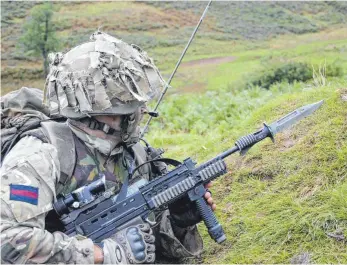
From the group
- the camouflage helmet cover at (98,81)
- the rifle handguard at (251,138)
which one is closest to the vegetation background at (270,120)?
the rifle handguard at (251,138)

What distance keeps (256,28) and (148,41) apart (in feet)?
20.8

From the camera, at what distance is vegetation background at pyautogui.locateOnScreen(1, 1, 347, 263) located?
12.7 ft

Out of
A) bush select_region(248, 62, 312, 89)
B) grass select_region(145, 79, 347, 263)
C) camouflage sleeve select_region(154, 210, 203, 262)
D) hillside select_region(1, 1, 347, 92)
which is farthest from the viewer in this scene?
hillside select_region(1, 1, 347, 92)

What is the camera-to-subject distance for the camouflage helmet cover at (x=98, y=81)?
3.50m

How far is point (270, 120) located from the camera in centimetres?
577

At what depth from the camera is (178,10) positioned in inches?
1053

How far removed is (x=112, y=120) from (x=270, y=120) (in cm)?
256

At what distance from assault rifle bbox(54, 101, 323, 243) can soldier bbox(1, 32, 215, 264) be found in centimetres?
11

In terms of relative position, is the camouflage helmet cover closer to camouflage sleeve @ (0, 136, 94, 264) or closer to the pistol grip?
camouflage sleeve @ (0, 136, 94, 264)

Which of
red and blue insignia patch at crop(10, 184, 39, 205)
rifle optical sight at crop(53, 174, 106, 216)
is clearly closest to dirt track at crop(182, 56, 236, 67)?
rifle optical sight at crop(53, 174, 106, 216)

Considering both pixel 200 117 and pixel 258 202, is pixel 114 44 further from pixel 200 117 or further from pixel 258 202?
pixel 200 117

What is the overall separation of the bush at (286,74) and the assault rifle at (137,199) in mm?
8126

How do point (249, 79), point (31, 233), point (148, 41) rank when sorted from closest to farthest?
1. point (31, 233)
2. point (249, 79)
3. point (148, 41)

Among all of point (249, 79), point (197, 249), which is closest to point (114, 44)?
point (197, 249)
